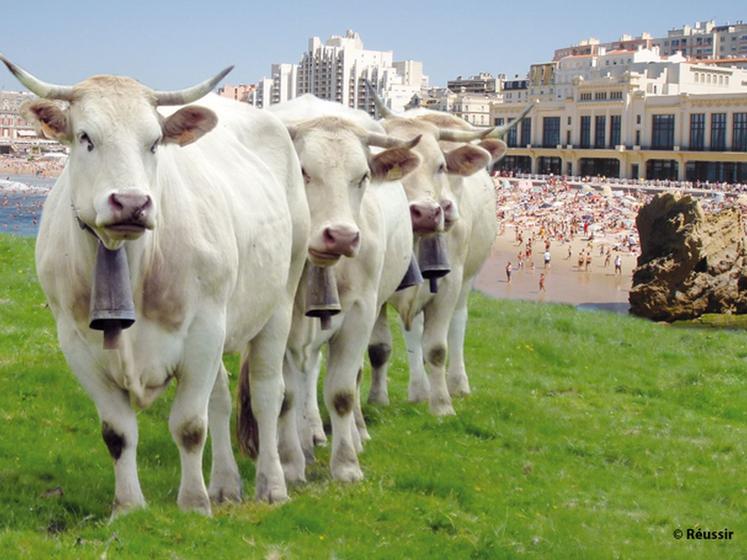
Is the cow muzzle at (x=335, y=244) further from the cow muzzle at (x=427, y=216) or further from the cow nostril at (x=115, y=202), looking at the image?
the cow nostril at (x=115, y=202)

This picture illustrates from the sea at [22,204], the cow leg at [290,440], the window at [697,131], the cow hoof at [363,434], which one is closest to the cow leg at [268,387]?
the cow leg at [290,440]

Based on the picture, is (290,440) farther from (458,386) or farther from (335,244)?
(458,386)

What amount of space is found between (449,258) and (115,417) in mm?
6100

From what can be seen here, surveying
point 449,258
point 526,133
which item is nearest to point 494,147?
point 449,258

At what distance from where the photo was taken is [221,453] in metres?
8.38

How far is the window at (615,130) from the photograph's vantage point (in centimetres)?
14912

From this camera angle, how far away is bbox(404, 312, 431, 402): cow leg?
508 inches

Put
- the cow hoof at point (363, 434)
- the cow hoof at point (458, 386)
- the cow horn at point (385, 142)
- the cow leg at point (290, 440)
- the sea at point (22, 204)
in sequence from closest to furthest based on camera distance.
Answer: the cow leg at point (290, 440) < the cow horn at point (385, 142) < the cow hoof at point (363, 434) < the cow hoof at point (458, 386) < the sea at point (22, 204)

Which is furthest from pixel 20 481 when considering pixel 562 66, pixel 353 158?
pixel 562 66

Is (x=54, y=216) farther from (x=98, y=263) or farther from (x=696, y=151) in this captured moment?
(x=696, y=151)

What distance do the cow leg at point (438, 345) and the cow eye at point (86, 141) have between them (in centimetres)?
651

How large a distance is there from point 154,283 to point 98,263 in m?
0.42

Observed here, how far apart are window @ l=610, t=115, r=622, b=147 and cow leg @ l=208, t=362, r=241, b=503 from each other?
476 ft

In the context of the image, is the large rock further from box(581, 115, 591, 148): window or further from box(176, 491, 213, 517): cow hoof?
box(581, 115, 591, 148): window
